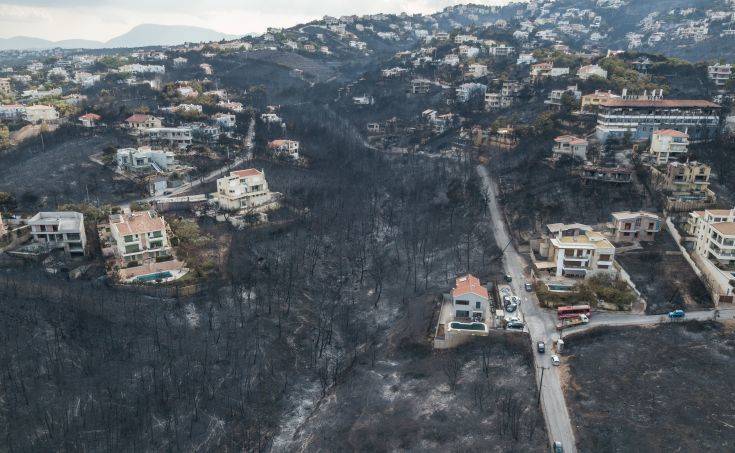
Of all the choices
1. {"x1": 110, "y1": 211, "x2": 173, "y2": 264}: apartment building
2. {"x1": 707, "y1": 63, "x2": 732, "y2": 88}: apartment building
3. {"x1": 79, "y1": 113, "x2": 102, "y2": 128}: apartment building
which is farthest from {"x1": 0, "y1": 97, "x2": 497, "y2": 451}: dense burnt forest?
{"x1": 707, "y1": 63, "x2": 732, "y2": 88}: apartment building

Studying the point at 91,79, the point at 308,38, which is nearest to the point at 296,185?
the point at 91,79

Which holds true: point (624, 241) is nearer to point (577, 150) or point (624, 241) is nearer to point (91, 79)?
point (577, 150)

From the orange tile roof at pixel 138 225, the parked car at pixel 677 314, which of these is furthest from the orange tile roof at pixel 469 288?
the orange tile roof at pixel 138 225

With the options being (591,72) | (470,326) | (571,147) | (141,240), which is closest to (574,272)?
→ (470,326)

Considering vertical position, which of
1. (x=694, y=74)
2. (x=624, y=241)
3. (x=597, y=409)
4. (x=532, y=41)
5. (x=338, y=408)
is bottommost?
(x=338, y=408)

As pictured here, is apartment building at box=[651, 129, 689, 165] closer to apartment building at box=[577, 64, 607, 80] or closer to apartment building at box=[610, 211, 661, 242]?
apartment building at box=[610, 211, 661, 242]
